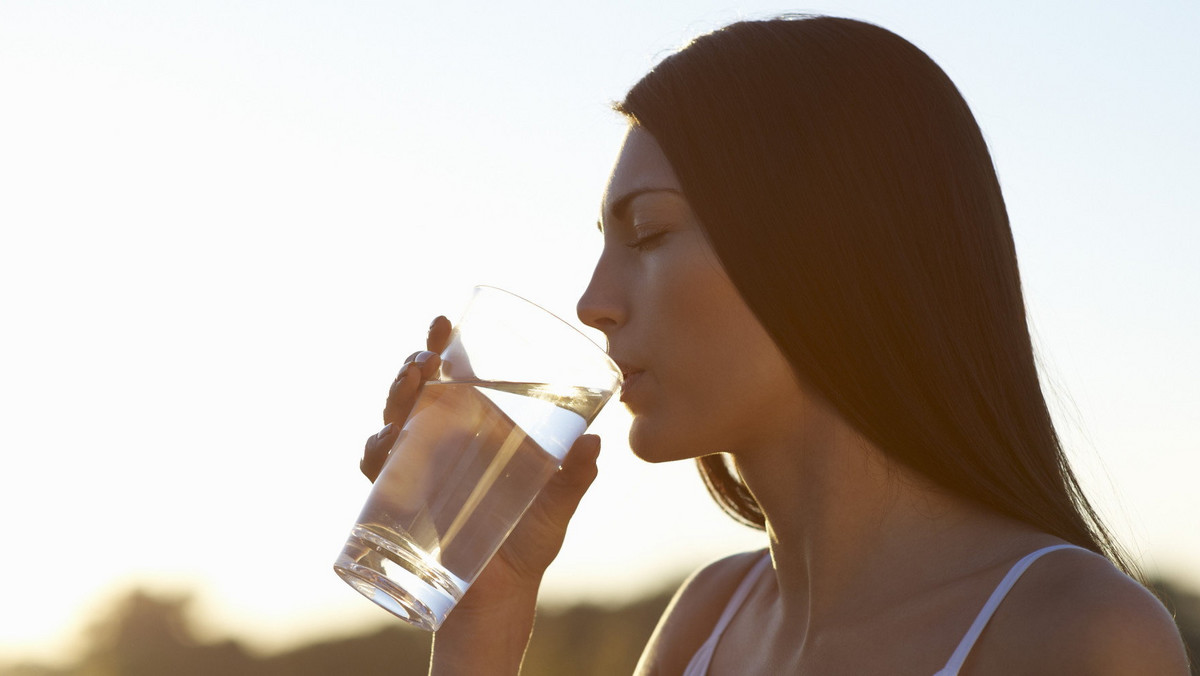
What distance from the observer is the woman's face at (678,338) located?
119 inches

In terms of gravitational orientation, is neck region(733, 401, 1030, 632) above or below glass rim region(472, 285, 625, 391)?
below

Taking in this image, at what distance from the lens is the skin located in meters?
2.83

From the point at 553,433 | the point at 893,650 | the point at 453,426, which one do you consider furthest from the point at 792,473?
the point at 453,426

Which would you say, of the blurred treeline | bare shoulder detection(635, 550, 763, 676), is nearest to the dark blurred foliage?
the blurred treeline

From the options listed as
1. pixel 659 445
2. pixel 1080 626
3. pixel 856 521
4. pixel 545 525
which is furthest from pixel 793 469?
pixel 1080 626

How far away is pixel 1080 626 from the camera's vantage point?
2.45 metres

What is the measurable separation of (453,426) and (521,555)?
1.04 m

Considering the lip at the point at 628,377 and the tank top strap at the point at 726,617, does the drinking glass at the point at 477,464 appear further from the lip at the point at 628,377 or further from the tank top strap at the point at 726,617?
the tank top strap at the point at 726,617

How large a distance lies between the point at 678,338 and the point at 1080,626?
3.75 ft

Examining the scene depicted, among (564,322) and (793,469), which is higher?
(564,322)

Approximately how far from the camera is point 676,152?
317 centimetres

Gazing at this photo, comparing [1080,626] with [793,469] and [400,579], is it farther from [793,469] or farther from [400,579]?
[400,579]

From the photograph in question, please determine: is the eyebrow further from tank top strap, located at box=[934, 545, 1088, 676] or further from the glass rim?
tank top strap, located at box=[934, 545, 1088, 676]

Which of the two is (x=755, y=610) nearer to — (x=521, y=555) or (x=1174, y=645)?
(x=521, y=555)
